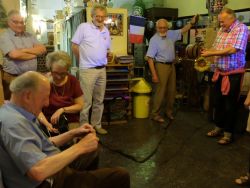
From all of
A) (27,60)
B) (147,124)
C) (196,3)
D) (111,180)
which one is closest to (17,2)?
(27,60)

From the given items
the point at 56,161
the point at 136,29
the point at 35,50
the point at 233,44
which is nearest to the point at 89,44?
the point at 35,50

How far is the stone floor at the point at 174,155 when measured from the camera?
8.91ft

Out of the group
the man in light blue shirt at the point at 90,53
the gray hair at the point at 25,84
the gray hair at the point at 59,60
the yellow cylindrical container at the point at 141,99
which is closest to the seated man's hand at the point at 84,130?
the gray hair at the point at 25,84

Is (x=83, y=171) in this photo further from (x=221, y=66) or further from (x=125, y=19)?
(x=125, y=19)

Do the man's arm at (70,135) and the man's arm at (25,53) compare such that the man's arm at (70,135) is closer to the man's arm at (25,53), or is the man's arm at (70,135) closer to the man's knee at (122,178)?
A: the man's knee at (122,178)

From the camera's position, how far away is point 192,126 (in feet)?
14.2

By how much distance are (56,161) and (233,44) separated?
263 cm

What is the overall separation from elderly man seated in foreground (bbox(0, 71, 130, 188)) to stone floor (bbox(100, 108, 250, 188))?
1083 millimetres

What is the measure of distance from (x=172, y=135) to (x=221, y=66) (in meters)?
1.10

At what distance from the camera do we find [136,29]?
5332 mm

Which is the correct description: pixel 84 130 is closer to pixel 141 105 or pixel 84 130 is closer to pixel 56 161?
pixel 56 161

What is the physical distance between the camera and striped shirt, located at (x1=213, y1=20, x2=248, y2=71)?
3.33m

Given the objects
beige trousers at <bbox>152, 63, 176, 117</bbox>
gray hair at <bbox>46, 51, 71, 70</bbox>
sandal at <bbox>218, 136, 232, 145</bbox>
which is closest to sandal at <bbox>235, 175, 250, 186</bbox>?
sandal at <bbox>218, 136, 232, 145</bbox>

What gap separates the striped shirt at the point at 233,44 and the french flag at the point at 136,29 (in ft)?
6.69
